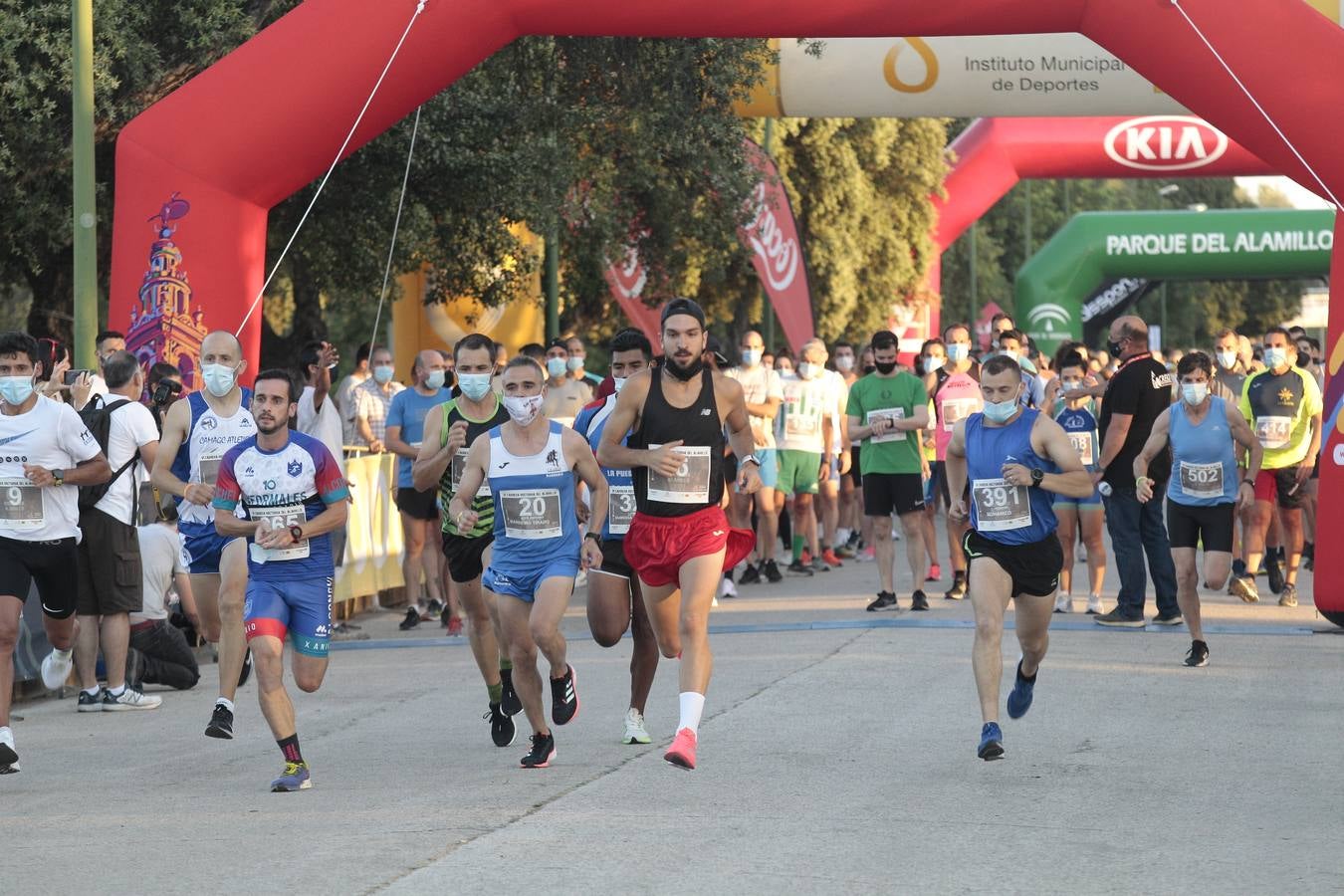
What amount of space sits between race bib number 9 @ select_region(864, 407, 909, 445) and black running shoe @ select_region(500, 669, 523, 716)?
6.21 m

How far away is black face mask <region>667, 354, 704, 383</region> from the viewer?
8.49 metres

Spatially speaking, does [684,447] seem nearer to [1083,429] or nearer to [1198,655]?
[1198,655]

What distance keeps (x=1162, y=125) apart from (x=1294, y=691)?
58.7 feet

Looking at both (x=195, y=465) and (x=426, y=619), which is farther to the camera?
(x=426, y=619)

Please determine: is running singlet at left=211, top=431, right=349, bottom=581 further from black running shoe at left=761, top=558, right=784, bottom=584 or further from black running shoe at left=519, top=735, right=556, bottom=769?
black running shoe at left=761, top=558, right=784, bottom=584

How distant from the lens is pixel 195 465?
1027 centimetres

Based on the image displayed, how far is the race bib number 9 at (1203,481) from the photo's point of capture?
40.4 feet

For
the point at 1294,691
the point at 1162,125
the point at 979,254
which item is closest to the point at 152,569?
the point at 1294,691

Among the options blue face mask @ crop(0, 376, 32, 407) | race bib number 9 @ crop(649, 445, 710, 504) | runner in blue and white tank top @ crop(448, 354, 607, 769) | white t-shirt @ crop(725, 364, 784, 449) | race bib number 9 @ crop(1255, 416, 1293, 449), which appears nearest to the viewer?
race bib number 9 @ crop(649, 445, 710, 504)

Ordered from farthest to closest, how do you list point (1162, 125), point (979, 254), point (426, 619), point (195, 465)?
point (979, 254) < point (1162, 125) < point (426, 619) < point (195, 465)

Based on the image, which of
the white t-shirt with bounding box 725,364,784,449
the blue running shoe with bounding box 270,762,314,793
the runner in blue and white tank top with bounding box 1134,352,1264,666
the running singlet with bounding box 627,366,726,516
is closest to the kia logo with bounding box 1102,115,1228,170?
the white t-shirt with bounding box 725,364,784,449

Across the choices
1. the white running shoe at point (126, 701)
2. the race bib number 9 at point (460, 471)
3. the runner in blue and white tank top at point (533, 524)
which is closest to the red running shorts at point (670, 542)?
the runner in blue and white tank top at point (533, 524)

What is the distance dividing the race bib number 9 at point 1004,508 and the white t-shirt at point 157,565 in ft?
16.2

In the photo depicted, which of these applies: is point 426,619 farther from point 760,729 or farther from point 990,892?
point 990,892
